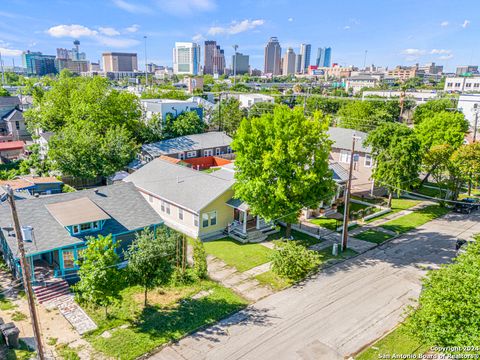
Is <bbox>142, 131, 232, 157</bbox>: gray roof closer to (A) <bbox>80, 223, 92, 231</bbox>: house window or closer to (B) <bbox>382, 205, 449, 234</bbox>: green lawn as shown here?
(A) <bbox>80, 223, 92, 231</bbox>: house window

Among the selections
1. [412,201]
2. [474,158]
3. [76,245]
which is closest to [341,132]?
[412,201]

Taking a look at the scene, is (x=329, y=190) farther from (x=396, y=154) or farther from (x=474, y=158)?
(x=474, y=158)

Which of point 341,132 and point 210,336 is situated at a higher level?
point 341,132

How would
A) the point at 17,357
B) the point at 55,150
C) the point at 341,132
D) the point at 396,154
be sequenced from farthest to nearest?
the point at 341,132 → the point at 55,150 → the point at 396,154 → the point at 17,357

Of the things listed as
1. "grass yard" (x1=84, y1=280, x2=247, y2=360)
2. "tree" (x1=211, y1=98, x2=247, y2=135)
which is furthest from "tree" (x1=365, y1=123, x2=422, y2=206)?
"tree" (x1=211, y1=98, x2=247, y2=135)

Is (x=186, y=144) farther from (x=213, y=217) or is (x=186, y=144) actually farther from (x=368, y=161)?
(x=213, y=217)
